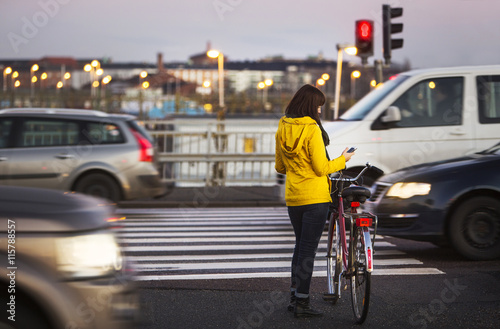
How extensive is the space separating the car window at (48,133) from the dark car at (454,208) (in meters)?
5.52

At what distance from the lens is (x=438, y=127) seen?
408 inches

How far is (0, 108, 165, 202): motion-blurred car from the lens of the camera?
11.2m

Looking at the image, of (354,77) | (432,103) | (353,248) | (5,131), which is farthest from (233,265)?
(354,77)

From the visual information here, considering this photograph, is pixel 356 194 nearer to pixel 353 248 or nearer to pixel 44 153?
pixel 353 248

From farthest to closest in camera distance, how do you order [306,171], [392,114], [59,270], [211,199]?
[211,199]
[392,114]
[306,171]
[59,270]

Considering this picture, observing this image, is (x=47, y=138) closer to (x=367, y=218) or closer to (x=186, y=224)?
(x=186, y=224)

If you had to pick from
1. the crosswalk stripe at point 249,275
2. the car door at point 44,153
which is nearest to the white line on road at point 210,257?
the crosswalk stripe at point 249,275

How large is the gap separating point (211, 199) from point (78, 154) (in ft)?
13.8

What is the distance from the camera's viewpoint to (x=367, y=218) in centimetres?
537

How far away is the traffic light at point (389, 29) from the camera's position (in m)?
14.1

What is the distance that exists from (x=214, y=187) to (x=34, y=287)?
13.8 metres

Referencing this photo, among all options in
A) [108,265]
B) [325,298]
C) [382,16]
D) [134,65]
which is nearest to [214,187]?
[382,16]

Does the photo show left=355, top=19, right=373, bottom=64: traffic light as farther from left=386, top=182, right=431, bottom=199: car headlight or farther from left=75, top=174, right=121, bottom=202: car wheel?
left=386, top=182, right=431, bottom=199: car headlight

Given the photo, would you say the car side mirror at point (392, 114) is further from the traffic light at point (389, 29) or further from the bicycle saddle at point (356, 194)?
the bicycle saddle at point (356, 194)
